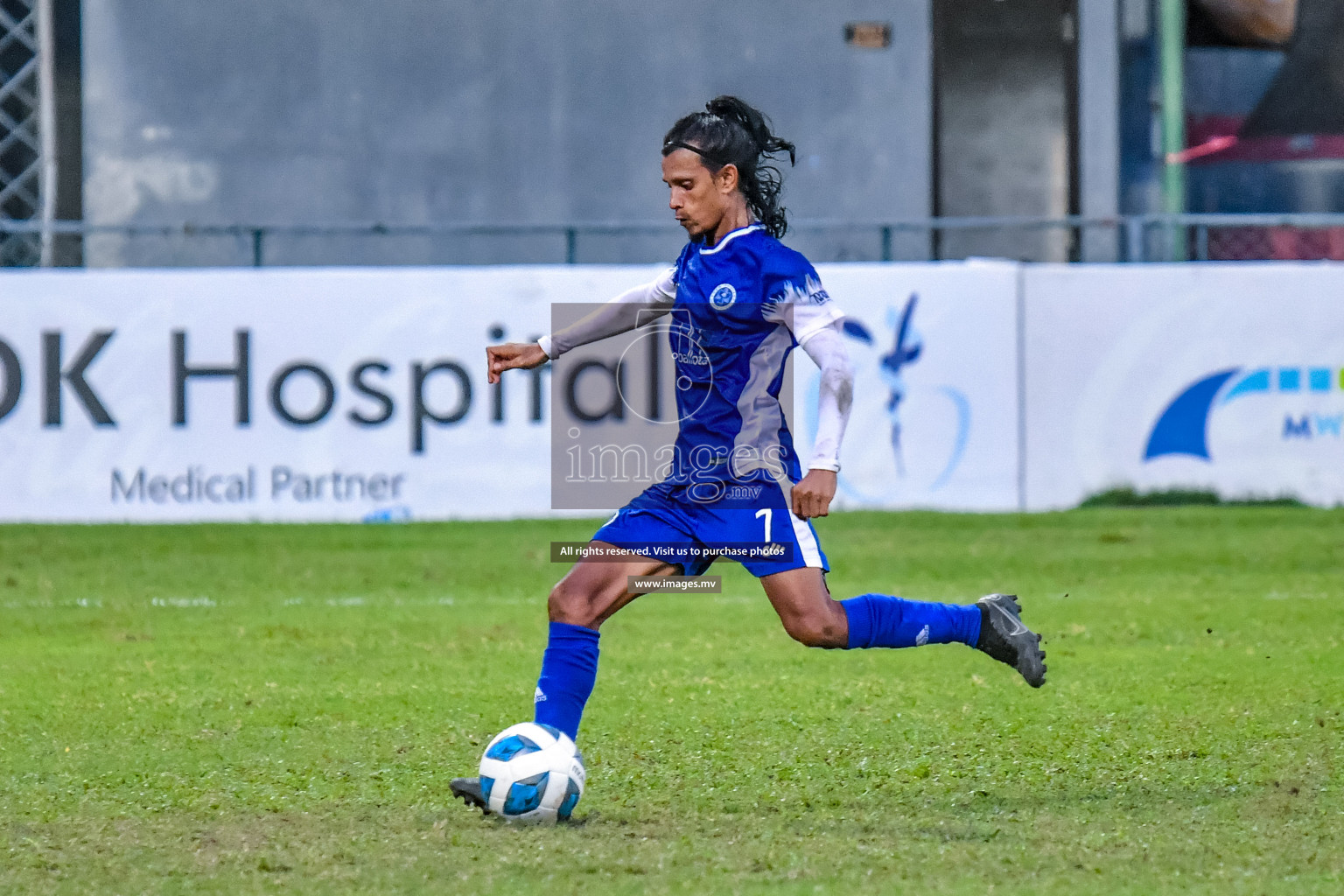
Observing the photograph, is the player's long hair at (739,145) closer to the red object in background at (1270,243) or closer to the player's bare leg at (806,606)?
the player's bare leg at (806,606)

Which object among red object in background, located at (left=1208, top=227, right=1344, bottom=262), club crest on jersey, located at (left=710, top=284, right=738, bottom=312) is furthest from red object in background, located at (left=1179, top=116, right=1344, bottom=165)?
club crest on jersey, located at (left=710, top=284, right=738, bottom=312)

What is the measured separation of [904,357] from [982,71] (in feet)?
21.2

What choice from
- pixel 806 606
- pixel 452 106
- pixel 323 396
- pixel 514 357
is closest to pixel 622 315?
pixel 514 357

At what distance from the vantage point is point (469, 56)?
18688 mm

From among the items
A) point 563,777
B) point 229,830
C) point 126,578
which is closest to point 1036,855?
point 563,777

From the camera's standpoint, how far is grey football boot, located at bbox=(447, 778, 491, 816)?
4.93 m

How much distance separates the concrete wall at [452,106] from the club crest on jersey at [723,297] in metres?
13.5

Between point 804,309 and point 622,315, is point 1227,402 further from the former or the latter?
point 804,309

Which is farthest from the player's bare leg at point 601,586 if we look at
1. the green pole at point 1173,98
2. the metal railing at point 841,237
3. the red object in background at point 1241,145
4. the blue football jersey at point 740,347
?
the red object in background at point 1241,145

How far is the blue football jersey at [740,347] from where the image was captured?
5.11 meters

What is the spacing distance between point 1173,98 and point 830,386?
15.1 meters

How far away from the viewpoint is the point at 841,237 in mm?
16766

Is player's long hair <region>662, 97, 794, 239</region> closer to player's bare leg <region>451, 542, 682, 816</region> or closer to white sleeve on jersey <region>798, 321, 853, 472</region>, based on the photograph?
white sleeve on jersey <region>798, 321, 853, 472</region>

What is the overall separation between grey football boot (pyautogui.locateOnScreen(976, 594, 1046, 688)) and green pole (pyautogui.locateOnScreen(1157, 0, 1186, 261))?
14.1 metres
